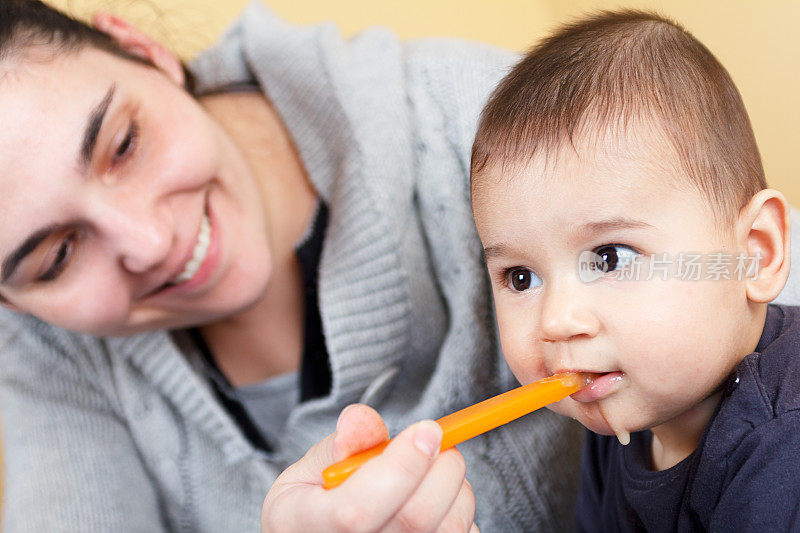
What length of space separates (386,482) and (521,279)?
0.21 m

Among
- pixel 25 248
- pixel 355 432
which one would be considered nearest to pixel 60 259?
pixel 25 248

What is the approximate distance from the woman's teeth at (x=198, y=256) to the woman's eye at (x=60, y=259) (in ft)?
0.39

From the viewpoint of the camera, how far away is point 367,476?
1.40ft

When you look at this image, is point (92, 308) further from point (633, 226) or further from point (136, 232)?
point (633, 226)

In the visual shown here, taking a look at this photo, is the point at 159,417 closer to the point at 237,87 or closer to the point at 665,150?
the point at 237,87

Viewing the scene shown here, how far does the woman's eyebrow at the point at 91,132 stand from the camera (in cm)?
69

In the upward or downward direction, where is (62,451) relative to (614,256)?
downward

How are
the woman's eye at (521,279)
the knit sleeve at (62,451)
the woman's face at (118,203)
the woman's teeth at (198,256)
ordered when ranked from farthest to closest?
1. the knit sleeve at (62,451)
2. the woman's teeth at (198,256)
3. the woman's face at (118,203)
4. the woman's eye at (521,279)

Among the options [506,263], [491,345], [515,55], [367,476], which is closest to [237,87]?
[515,55]

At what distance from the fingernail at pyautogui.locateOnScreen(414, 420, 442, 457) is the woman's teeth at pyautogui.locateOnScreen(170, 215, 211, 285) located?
0.46 metres

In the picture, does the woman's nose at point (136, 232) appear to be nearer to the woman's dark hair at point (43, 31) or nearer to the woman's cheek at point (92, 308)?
the woman's cheek at point (92, 308)

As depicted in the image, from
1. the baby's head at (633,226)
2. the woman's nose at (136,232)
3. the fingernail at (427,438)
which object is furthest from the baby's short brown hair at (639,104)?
the woman's nose at (136,232)

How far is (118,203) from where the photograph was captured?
2.38 ft

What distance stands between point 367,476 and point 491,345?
0.49 m
